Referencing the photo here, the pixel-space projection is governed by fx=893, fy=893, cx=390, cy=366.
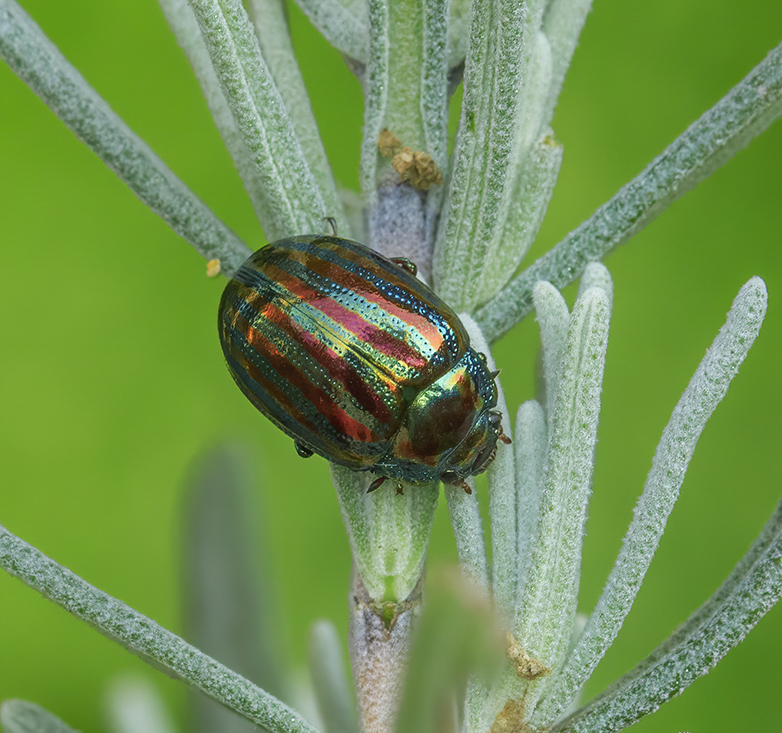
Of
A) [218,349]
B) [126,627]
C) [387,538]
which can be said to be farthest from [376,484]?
[218,349]

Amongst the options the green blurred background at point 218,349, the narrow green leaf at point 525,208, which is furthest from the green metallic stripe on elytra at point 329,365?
the green blurred background at point 218,349

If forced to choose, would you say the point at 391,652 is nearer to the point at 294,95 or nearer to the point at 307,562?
the point at 294,95

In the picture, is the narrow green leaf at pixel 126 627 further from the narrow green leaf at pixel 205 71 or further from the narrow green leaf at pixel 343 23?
the narrow green leaf at pixel 343 23

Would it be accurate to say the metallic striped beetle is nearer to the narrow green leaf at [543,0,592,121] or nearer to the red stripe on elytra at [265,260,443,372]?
the red stripe on elytra at [265,260,443,372]

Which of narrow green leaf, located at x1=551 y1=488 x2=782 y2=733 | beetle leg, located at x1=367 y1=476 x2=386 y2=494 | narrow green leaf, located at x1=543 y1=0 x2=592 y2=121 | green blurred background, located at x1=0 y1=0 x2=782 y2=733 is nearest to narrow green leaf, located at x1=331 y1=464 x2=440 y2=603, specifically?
beetle leg, located at x1=367 y1=476 x2=386 y2=494

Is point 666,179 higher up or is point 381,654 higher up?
point 666,179

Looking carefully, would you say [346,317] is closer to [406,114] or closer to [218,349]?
[406,114]

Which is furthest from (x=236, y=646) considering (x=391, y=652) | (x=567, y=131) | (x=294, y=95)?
(x=567, y=131)
